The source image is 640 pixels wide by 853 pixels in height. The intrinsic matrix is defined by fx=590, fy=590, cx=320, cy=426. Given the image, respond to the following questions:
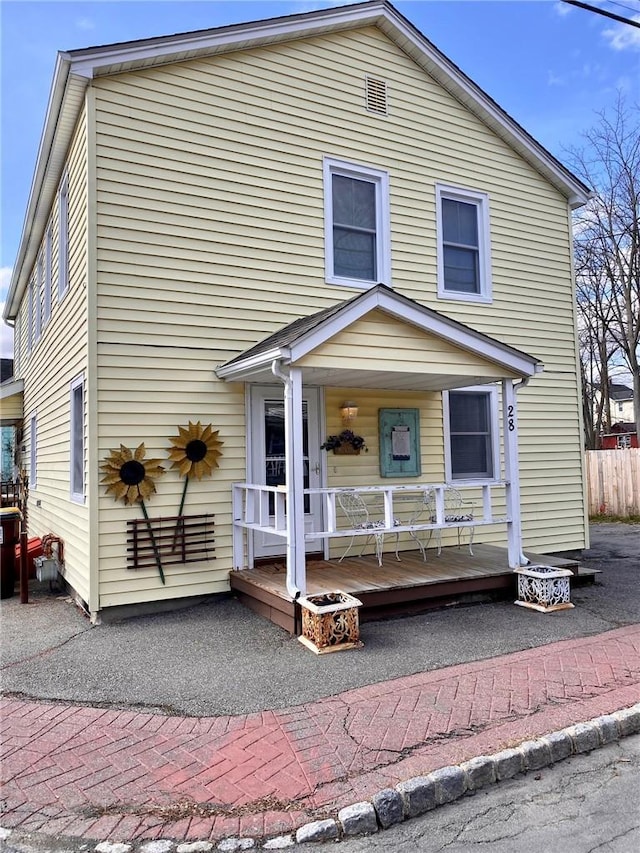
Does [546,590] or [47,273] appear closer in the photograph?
[546,590]

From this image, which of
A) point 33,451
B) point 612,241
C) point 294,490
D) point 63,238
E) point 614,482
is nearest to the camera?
point 294,490

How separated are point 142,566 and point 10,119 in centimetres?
635

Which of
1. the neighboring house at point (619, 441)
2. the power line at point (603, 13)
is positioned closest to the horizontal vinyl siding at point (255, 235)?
the power line at point (603, 13)

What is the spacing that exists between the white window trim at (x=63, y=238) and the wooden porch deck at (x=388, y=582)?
15.6 ft

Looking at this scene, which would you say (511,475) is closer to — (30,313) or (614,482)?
(30,313)

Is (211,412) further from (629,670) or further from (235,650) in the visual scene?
(629,670)

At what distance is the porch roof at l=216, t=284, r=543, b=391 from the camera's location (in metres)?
5.76

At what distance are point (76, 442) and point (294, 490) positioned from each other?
3.60 meters

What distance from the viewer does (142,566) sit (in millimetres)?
6453

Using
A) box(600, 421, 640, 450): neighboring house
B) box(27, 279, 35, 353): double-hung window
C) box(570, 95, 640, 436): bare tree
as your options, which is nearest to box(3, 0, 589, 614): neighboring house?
box(27, 279, 35, 353): double-hung window

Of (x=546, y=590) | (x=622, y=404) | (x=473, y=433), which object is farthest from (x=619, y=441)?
(x=546, y=590)

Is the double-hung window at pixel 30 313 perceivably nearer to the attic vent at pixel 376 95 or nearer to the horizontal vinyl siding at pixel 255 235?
the horizontal vinyl siding at pixel 255 235

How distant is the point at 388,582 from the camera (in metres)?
6.29

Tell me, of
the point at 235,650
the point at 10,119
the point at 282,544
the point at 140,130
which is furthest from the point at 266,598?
the point at 10,119
